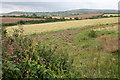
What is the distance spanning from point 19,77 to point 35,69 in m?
0.38

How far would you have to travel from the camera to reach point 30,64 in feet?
10.2

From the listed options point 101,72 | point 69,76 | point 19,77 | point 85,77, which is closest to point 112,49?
point 101,72

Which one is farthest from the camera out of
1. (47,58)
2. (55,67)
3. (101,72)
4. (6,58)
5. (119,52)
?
(119,52)

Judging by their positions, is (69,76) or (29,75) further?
(69,76)

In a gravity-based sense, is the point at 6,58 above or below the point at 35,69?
above

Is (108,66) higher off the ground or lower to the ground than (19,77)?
lower

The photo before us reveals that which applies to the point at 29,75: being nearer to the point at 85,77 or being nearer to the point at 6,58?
the point at 6,58

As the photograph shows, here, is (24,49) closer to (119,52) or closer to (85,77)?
(85,77)

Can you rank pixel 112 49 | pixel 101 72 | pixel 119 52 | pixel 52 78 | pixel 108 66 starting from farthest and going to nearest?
pixel 112 49 < pixel 119 52 < pixel 108 66 < pixel 101 72 < pixel 52 78

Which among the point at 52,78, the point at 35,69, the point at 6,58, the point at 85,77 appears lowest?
the point at 85,77

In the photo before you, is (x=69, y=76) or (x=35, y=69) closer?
(x=35, y=69)

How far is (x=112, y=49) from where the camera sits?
7777 millimetres

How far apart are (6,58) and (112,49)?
6.31 metres

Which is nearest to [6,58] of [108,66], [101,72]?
[101,72]
